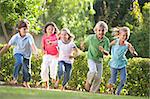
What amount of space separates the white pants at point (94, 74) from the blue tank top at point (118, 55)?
8.9 inches

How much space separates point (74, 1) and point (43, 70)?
344 centimetres

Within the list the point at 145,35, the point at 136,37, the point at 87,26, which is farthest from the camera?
the point at 87,26

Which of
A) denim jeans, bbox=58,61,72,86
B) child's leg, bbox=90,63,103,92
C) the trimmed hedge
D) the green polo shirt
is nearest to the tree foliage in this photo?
the trimmed hedge

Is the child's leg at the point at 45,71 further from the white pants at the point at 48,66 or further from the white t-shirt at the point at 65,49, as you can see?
the white t-shirt at the point at 65,49

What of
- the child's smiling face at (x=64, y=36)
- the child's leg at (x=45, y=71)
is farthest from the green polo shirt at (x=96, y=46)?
the child's leg at (x=45, y=71)

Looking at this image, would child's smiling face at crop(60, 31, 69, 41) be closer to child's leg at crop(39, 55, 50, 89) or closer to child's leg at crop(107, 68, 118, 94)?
child's leg at crop(39, 55, 50, 89)

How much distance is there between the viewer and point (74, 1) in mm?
9805

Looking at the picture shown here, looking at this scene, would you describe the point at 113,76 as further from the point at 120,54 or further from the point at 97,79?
the point at 120,54

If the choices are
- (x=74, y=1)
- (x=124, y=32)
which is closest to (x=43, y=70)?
(x=124, y=32)

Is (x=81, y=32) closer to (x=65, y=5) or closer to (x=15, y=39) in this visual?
(x=65, y=5)

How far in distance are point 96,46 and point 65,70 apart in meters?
0.65

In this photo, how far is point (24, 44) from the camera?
6469 mm

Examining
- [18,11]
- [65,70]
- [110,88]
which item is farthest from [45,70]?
[18,11]

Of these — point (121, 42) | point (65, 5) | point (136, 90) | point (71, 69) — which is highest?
point (65, 5)
